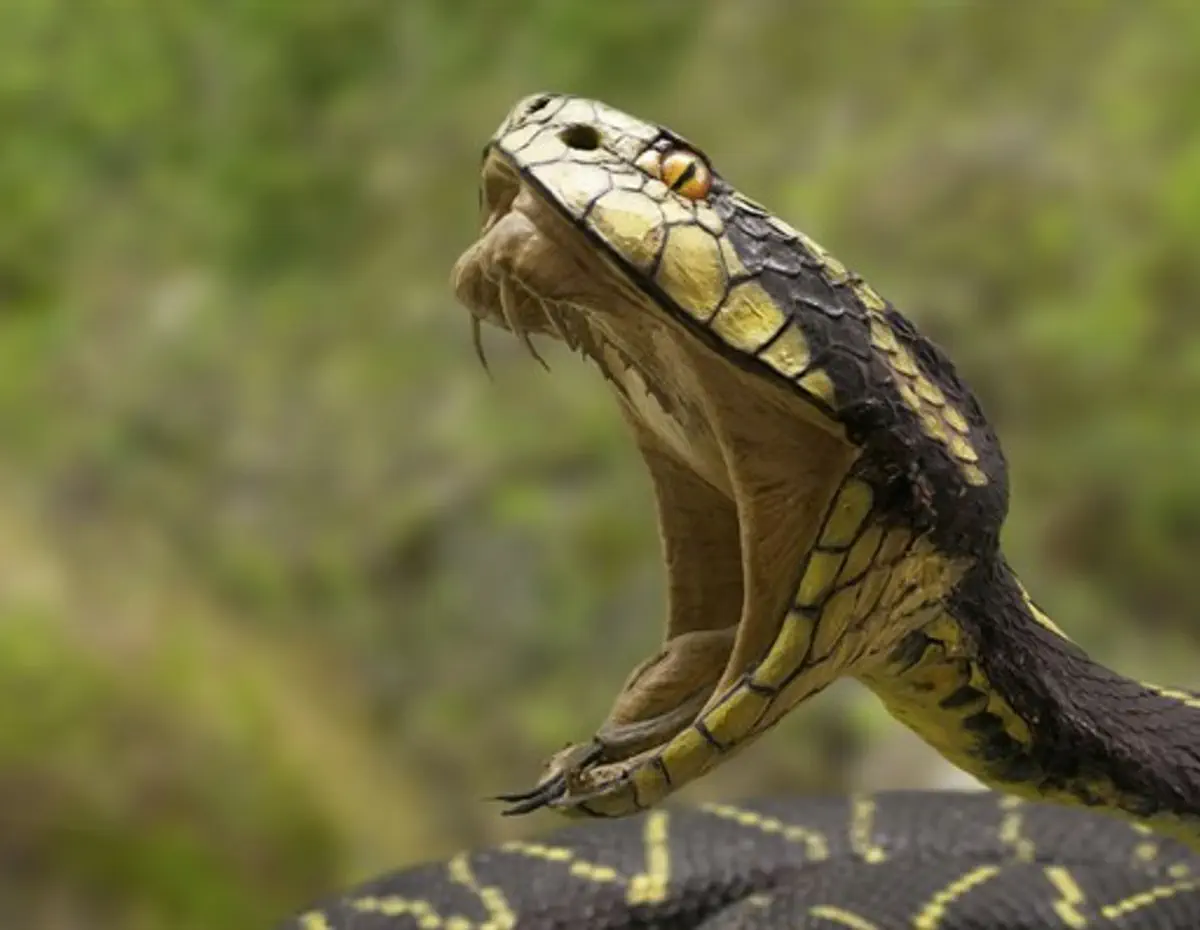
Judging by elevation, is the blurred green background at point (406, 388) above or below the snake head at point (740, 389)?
above

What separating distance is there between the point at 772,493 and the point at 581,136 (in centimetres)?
31

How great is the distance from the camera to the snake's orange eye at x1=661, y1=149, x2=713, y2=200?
98 cm

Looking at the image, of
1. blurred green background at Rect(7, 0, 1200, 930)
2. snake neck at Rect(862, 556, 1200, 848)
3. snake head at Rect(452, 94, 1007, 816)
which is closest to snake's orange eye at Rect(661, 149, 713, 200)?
snake head at Rect(452, 94, 1007, 816)

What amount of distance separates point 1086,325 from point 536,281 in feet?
9.74

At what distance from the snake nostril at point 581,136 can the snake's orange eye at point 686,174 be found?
0.17ft

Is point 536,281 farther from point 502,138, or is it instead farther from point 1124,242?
point 1124,242

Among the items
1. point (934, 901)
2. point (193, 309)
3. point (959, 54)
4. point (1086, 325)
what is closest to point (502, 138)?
point (934, 901)

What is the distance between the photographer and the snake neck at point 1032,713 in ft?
4.00

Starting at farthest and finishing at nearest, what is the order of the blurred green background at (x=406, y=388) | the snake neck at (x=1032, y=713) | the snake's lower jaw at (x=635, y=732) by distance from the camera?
the blurred green background at (x=406, y=388) → the snake neck at (x=1032, y=713) → the snake's lower jaw at (x=635, y=732)

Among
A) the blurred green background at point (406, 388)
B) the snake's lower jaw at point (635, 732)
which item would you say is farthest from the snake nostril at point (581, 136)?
the blurred green background at point (406, 388)

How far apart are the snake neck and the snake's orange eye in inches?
16.6

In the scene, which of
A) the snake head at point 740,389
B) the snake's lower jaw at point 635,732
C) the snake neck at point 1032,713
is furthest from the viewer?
the snake neck at point 1032,713

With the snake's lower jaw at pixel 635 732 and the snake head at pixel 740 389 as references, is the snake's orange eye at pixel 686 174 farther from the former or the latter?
the snake's lower jaw at pixel 635 732

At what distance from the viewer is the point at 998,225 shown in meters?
3.78
